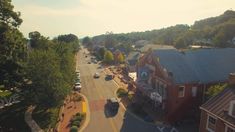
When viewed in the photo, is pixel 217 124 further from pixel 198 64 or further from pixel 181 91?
pixel 198 64

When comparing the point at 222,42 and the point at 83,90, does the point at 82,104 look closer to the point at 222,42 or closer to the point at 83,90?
the point at 83,90

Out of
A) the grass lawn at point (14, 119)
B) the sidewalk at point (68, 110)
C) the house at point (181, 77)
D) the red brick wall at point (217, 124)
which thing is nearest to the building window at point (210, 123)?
the red brick wall at point (217, 124)

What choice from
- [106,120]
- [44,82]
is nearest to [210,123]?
[106,120]

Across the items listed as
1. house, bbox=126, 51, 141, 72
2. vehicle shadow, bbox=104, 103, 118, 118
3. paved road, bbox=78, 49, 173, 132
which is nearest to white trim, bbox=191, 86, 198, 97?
paved road, bbox=78, 49, 173, 132

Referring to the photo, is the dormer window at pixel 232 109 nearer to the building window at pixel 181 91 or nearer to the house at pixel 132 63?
the building window at pixel 181 91

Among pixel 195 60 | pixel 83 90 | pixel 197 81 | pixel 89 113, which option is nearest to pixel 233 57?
pixel 195 60
